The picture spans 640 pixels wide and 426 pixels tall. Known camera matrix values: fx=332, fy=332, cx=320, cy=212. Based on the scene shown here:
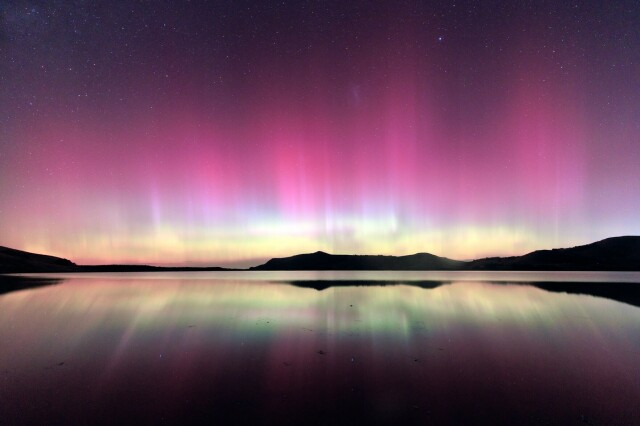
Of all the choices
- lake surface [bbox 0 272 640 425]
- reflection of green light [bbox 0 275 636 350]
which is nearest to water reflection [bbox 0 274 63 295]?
reflection of green light [bbox 0 275 636 350]

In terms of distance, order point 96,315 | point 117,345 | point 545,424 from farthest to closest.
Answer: point 96,315 → point 117,345 → point 545,424

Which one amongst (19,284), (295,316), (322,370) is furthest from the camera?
(19,284)

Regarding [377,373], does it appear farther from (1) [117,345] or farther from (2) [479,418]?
(1) [117,345]

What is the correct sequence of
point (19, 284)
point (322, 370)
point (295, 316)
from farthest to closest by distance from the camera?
point (19, 284), point (295, 316), point (322, 370)

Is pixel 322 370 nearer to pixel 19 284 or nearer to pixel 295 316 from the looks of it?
pixel 295 316

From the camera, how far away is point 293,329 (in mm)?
19484

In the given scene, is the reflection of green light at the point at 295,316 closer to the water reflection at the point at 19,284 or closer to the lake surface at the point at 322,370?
the lake surface at the point at 322,370

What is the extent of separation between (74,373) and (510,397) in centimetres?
1441

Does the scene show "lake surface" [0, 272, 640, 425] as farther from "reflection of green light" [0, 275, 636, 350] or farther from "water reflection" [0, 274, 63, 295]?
"water reflection" [0, 274, 63, 295]

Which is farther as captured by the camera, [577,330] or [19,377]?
[577,330]

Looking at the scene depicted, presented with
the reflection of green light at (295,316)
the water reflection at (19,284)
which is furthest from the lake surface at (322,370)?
the water reflection at (19,284)

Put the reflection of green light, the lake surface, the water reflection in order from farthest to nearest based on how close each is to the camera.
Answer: the water reflection → the reflection of green light → the lake surface

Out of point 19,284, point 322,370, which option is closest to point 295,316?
point 322,370

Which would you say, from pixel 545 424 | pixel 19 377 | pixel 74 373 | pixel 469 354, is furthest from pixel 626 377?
pixel 19 377
